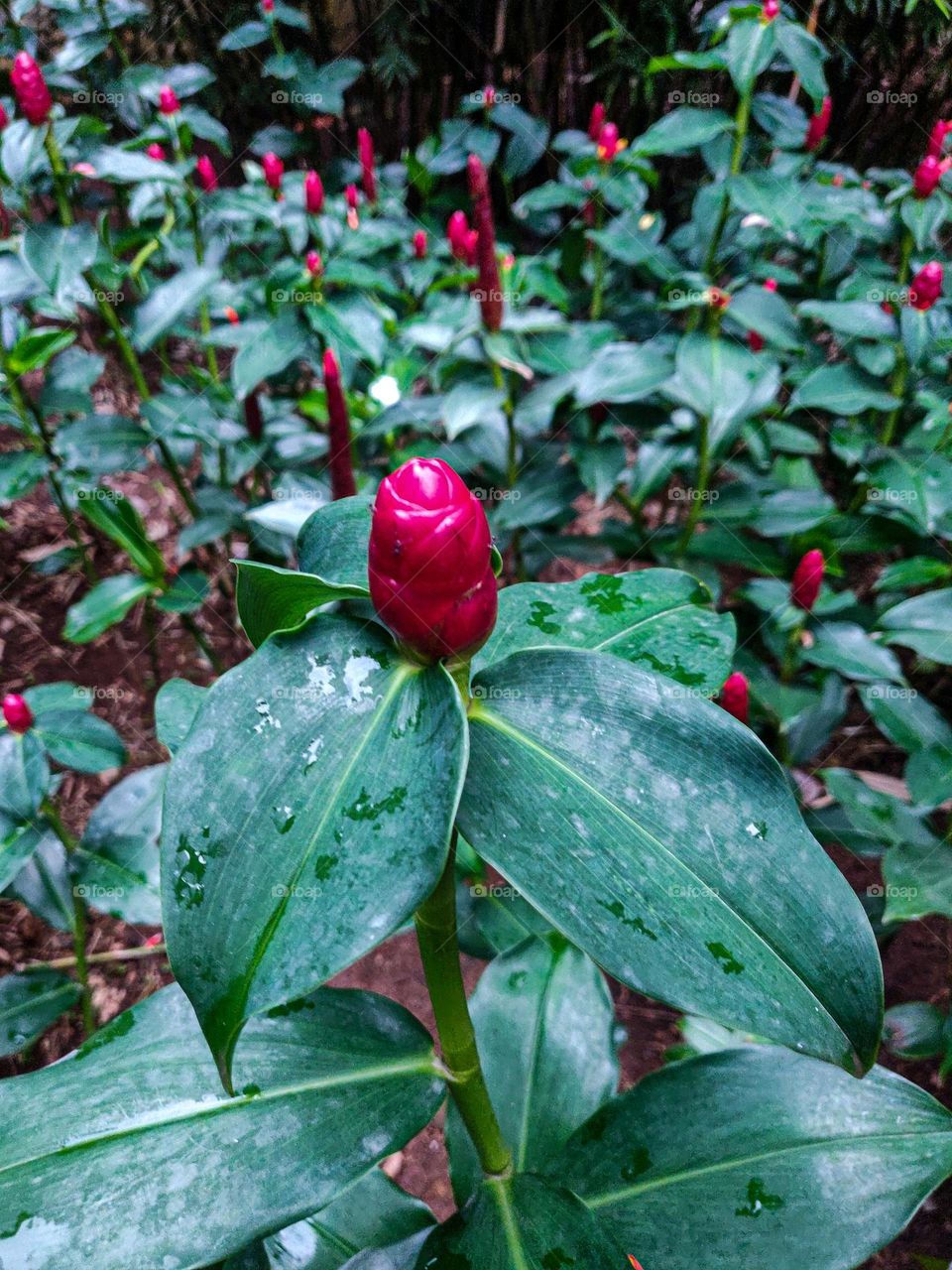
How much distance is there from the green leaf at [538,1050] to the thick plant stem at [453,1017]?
181mm

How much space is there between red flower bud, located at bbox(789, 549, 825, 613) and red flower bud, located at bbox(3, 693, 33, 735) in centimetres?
145

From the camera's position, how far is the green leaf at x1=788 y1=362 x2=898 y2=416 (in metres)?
1.82

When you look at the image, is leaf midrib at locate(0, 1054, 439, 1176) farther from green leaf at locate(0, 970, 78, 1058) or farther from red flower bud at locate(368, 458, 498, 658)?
green leaf at locate(0, 970, 78, 1058)

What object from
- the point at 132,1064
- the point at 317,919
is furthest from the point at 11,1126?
the point at 317,919

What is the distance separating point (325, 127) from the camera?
3.32m

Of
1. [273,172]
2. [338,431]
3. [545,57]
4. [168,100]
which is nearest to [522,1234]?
[338,431]

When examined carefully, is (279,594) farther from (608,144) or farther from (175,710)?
(608,144)

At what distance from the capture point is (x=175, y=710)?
3.11 feet

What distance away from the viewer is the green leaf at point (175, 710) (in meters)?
0.88

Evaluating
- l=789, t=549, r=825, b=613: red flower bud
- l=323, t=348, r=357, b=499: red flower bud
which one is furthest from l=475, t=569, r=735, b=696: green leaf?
l=789, t=549, r=825, b=613: red flower bud

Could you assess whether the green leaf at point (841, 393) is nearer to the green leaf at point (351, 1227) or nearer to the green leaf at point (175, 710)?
the green leaf at point (175, 710)

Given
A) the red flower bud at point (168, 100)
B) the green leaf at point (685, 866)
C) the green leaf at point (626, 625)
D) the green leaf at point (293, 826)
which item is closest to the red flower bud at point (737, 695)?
the green leaf at point (626, 625)

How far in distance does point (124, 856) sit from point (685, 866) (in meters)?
1.20

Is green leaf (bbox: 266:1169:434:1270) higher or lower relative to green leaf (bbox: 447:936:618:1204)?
lower
